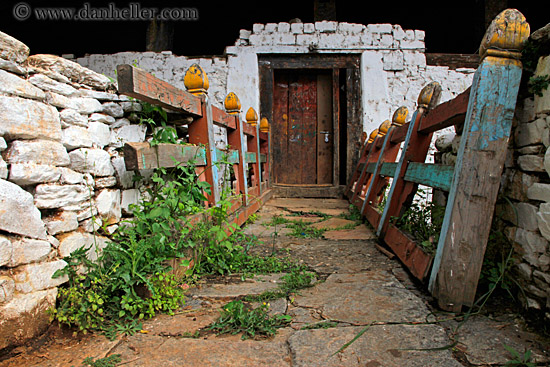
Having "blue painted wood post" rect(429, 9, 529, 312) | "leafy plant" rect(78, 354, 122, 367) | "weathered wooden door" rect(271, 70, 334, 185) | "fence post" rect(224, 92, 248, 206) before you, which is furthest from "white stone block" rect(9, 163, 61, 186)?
"weathered wooden door" rect(271, 70, 334, 185)

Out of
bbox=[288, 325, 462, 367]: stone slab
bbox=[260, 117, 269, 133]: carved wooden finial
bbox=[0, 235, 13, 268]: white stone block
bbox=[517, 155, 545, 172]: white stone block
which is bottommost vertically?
bbox=[288, 325, 462, 367]: stone slab

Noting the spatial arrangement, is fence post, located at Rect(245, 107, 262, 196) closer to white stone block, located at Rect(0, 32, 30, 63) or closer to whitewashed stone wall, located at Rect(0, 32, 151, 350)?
whitewashed stone wall, located at Rect(0, 32, 151, 350)

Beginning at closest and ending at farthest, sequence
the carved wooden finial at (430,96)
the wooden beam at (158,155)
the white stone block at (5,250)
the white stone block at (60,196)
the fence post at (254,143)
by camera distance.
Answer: the white stone block at (5,250)
the white stone block at (60,196)
the wooden beam at (158,155)
the carved wooden finial at (430,96)
the fence post at (254,143)

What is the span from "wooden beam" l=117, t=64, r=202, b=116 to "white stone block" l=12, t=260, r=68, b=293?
3.02ft

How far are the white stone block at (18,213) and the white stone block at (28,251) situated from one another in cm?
3

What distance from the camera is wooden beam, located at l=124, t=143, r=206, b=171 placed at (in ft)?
6.18

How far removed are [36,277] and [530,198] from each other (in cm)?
222

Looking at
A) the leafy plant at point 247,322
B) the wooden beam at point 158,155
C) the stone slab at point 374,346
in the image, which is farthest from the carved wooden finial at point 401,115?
the leafy plant at point 247,322

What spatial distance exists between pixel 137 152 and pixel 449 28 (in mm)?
9366

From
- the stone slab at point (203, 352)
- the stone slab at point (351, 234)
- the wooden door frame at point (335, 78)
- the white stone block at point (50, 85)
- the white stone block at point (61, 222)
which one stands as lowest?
the stone slab at point (351, 234)

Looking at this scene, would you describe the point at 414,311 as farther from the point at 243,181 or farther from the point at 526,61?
the point at 243,181

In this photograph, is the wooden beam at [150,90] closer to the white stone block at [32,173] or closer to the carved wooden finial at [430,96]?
the white stone block at [32,173]

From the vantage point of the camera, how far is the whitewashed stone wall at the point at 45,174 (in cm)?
142

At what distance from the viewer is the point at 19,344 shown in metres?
1.40
